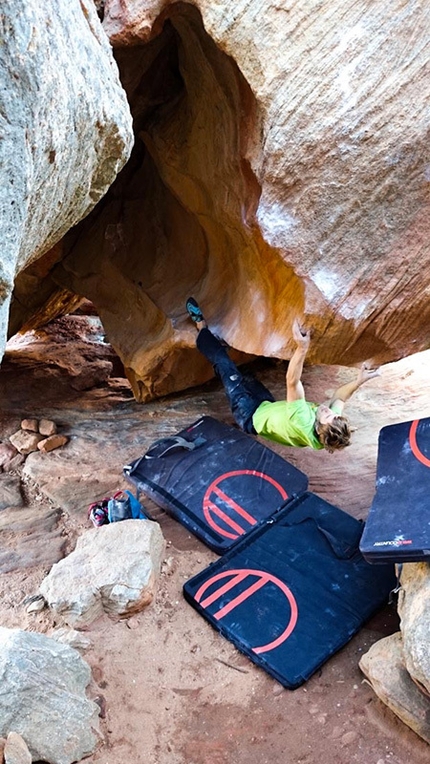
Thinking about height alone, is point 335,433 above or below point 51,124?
below

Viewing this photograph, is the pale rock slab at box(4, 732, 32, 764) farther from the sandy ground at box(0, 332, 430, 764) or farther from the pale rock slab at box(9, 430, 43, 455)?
the pale rock slab at box(9, 430, 43, 455)

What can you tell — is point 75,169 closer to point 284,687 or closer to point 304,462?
point 284,687

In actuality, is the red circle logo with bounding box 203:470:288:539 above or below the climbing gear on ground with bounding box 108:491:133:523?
below

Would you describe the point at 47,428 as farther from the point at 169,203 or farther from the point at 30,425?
the point at 169,203

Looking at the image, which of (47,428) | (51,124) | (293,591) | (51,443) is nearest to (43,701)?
(293,591)

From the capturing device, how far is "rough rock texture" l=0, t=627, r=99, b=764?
97.3 inches

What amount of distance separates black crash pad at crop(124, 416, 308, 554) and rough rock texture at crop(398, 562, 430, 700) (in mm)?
1153

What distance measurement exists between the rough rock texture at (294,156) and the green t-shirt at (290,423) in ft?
1.22

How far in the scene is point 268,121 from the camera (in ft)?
10.4

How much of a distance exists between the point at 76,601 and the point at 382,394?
3.63m

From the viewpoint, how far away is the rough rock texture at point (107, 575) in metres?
3.29

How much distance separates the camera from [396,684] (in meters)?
2.86

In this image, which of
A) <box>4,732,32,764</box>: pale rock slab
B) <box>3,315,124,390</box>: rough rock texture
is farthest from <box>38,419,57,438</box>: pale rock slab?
<box>4,732,32,764</box>: pale rock slab

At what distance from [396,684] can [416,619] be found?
327 mm
